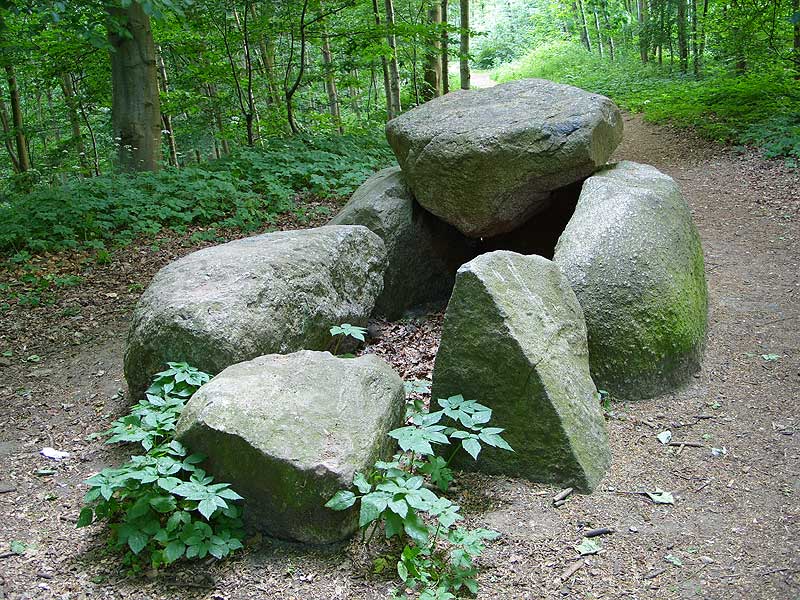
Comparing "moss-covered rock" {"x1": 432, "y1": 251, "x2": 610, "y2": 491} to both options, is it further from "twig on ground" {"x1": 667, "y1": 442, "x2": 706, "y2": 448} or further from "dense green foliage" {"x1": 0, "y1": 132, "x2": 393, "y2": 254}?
"dense green foliage" {"x1": 0, "y1": 132, "x2": 393, "y2": 254}

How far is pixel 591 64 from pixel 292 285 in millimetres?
21583

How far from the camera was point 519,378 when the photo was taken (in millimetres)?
3455

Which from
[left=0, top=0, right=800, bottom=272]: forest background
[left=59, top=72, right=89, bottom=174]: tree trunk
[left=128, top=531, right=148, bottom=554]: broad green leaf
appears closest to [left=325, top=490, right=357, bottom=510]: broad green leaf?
[left=128, top=531, right=148, bottom=554]: broad green leaf

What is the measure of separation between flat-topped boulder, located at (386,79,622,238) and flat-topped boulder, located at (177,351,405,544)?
2829 mm

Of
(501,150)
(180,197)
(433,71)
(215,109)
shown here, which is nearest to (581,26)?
(433,71)

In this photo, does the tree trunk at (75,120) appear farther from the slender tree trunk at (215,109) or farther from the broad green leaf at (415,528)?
the broad green leaf at (415,528)

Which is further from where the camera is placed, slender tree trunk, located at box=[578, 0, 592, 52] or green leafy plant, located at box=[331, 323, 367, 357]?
slender tree trunk, located at box=[578, 0, 592, 52]

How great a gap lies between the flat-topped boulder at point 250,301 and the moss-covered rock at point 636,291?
5.41 feet

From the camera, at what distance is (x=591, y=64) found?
22969mm

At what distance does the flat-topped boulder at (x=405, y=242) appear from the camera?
6.07 metres

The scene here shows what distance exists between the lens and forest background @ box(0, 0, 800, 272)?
7426 millimetres

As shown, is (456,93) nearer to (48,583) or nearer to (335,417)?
(335,417)

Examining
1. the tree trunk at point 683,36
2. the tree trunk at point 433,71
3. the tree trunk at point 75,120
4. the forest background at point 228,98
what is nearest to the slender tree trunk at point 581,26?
the forest background at point 228,98

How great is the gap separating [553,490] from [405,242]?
3251mm
